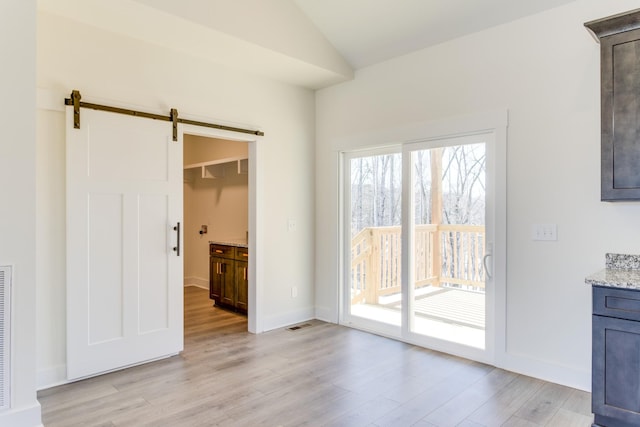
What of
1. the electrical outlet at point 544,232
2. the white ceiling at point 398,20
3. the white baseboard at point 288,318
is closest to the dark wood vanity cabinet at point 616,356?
the electrical outlet at point 544,232

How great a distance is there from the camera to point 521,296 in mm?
3186

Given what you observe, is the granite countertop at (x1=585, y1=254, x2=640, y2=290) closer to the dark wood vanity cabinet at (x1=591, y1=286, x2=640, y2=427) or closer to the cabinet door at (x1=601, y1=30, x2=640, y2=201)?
the dark wood vanity cabinet at (x1=591, y1=286, x2=640, y2=427)

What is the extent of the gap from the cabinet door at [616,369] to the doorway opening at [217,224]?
10.8 ft

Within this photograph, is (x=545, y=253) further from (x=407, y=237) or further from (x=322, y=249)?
(x=322, y=249)

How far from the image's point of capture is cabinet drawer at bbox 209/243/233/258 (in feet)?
16.5

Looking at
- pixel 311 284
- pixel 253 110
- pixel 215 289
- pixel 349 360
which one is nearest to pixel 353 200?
pixel 311 284

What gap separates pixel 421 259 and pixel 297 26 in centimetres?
253

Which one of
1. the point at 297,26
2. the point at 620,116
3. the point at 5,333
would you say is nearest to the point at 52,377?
the point at 5,333

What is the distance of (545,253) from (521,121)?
41.3 inches

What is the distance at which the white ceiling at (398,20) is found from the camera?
318 cm

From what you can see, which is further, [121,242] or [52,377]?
[121,242]

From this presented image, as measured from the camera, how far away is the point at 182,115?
364cm

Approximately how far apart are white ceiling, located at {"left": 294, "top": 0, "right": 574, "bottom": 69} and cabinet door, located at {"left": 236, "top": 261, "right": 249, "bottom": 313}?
2667 mm

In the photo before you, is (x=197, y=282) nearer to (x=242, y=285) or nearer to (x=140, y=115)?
(x=242, y=285)
